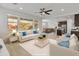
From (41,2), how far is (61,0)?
461mm

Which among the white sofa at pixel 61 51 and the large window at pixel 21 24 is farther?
the large window at pixel 21 24

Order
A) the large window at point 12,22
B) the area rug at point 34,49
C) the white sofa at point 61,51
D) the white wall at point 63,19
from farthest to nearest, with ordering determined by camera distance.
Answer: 1. the area rug at point 34,49
2. the white wall at point 63,19
3. the large window at point 12,22
4. the white sofa at point 61,51

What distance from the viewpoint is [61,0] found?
2002mm

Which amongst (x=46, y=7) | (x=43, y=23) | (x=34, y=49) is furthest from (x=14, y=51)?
(x=46, y=7)

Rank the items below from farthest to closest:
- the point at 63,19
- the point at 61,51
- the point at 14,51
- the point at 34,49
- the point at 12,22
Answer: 1. the point at 34,49
2. the point at 14,51
3. the point at 63,19
4. the point at 12,22
5. the point at 61,51

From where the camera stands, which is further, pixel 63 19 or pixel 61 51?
pixel 63 19

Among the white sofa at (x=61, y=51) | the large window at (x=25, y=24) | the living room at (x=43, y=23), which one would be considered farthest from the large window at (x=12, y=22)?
the white sofa at (x=61, y=51)

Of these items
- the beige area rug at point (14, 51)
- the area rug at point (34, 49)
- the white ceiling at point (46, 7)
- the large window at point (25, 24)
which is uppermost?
the white ceiling at point (46, 7)

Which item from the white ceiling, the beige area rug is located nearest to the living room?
the white ceiling

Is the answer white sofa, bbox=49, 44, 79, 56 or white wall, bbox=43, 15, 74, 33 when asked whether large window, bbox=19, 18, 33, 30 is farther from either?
white sofa, bbox=49, 44, 79, 56

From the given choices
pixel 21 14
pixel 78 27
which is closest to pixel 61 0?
pixel 78 27

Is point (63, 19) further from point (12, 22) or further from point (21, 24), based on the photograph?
point (12, 22)

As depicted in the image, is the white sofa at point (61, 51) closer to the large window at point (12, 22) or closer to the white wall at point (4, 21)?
the large window at point (12, 22)

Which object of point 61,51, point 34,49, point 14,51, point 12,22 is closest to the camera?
point 61,51
